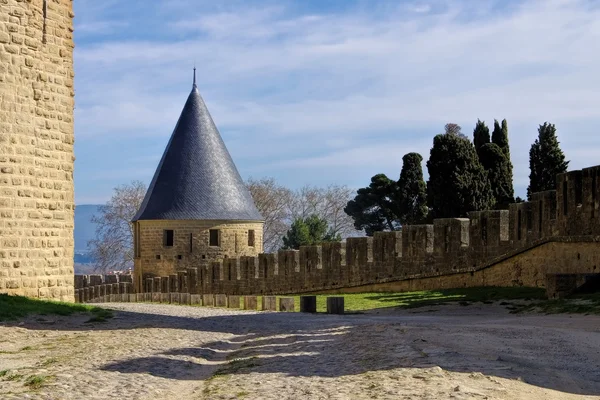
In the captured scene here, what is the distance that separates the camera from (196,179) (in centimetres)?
4672

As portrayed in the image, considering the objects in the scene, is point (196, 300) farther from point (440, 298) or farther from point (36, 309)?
point (36, 309)

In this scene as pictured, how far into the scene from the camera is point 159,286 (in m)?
41.6

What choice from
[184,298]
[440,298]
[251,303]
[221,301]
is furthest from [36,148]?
[184,298]

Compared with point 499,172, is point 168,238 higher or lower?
lower

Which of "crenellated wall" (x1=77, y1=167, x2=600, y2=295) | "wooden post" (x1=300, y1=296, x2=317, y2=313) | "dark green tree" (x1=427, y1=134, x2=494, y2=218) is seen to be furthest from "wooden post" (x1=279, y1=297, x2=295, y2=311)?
"dark green tree" (x1=427, y1=134, x2=494, y2=218)

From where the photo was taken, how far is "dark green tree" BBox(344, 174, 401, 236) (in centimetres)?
5404

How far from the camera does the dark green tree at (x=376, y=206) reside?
5404 cm

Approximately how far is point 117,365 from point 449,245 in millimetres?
14826

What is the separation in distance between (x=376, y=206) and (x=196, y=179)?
12096 mm

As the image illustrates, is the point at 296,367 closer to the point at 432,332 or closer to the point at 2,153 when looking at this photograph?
the point at 432,332

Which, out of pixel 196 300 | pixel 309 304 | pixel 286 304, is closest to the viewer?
pixel 309 304

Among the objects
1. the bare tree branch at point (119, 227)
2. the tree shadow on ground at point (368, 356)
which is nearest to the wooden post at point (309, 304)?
the tree shadow on ground at point (368, 356)

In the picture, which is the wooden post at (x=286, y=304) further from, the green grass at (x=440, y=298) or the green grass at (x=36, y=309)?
the green grass at (x=36, y=309)

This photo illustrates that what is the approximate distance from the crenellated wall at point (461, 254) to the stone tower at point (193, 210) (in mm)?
10696
